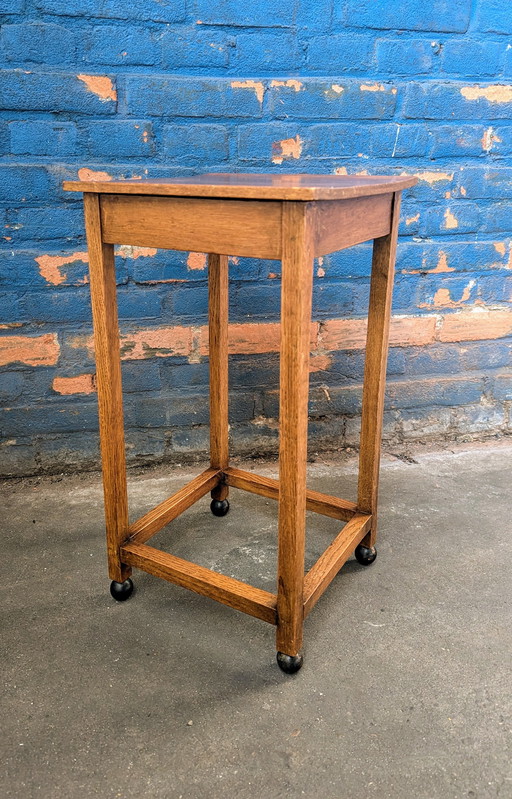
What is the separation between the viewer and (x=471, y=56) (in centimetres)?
202

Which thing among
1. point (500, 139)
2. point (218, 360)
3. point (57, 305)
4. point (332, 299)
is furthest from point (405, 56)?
point (57, 305)

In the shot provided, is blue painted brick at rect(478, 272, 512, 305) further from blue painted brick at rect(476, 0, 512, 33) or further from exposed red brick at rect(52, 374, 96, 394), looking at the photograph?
exposed red brick at rect(52, 374, 96, 394)

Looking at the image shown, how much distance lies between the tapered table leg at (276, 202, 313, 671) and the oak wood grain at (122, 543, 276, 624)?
0.05m

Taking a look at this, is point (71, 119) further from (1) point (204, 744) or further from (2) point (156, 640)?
(1) point (204, 744)

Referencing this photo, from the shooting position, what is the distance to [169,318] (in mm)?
2078

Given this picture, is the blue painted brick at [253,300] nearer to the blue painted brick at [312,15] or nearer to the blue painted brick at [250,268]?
the blue painted brick at [250,268]

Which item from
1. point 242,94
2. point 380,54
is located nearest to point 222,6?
point 242,94

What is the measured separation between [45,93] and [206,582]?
1407 mm

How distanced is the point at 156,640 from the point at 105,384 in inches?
23.4

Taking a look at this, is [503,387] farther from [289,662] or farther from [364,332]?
[289,662]

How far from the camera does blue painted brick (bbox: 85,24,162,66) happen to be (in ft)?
5.91

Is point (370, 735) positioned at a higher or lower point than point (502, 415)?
lower

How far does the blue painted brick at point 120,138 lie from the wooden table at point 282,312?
1.49 ft

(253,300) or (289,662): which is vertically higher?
(253,300)
